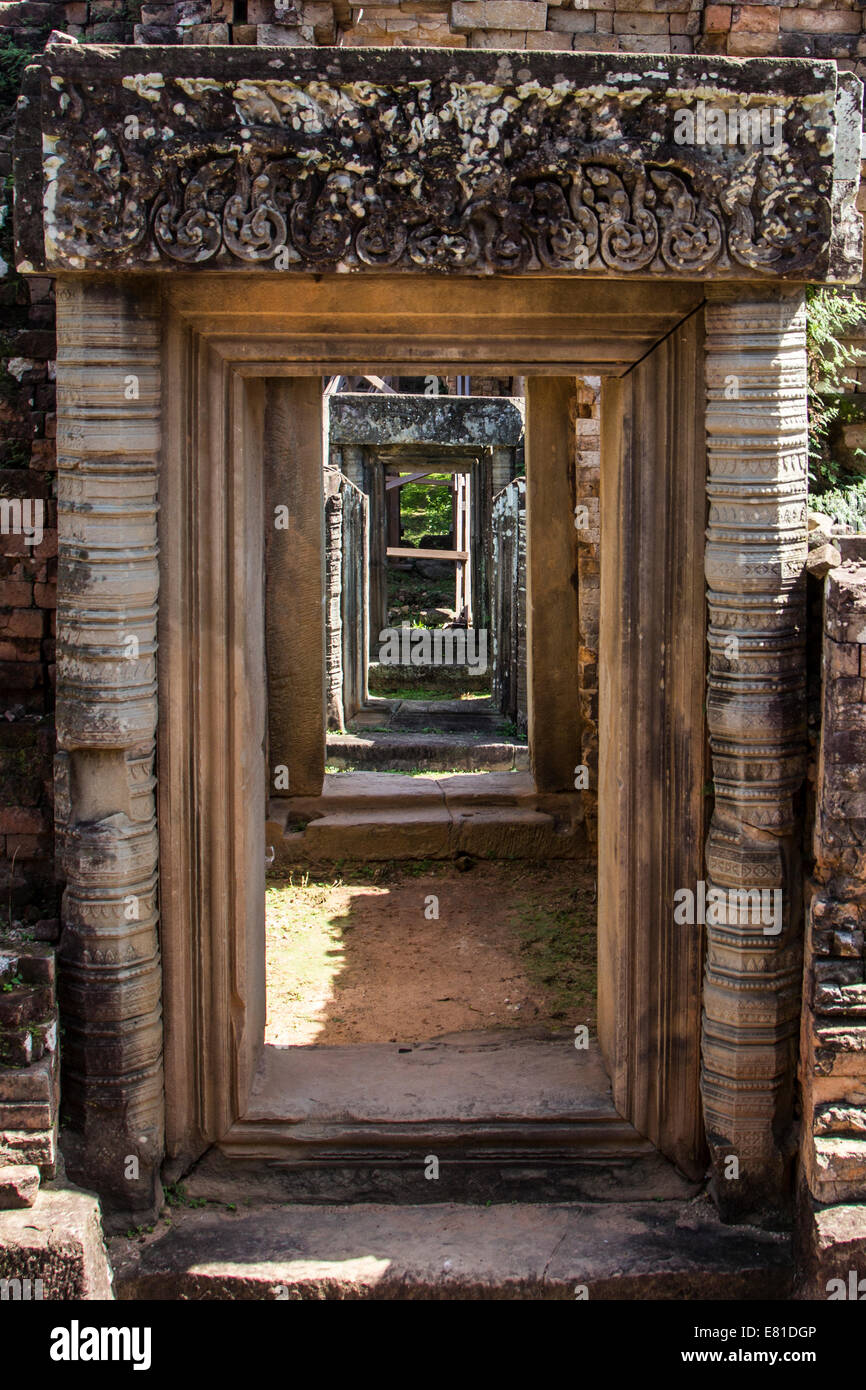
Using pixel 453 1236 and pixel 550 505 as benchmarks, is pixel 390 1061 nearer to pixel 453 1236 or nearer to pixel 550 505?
pixel 453 1236

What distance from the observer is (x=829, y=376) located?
5004mm

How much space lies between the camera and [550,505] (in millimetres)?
8633

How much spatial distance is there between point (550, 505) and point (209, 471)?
16.4 feet

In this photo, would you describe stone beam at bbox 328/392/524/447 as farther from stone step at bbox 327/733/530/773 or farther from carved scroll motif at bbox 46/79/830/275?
carved scroll motif at bbox 46/79/830/275

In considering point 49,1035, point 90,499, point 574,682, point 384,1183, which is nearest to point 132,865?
point 49,1035

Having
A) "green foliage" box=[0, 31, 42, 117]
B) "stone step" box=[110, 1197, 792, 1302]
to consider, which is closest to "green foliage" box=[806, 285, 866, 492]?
"stone step" box=[110, 1197, 792, 1302]

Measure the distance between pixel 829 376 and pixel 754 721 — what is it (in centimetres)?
196

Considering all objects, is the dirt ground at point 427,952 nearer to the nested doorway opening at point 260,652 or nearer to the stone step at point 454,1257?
the nested doorway opening at point 260,652

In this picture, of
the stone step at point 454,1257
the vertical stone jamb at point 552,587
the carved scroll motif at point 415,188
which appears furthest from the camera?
the vertical stone jamb at point 552,587

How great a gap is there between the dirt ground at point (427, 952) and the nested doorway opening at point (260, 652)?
1212mm

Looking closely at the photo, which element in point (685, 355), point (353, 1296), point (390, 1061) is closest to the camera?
point (353, 1296)

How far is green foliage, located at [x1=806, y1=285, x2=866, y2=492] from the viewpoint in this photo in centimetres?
483

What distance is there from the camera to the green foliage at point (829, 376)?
15.8ft

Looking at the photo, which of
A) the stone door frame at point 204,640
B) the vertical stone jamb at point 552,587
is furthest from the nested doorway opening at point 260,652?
the vertical stone jamb at point 552,587
